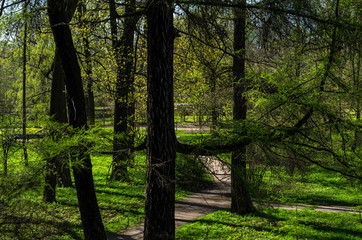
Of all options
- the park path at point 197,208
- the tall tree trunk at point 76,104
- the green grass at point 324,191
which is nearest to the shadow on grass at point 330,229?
the park path at point 197,208

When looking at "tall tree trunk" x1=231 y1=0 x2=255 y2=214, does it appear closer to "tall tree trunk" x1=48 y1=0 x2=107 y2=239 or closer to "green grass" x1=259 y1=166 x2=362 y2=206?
"green grass" x1=259 y1=166 x2=362 y2=206

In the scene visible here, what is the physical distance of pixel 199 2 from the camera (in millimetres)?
4238

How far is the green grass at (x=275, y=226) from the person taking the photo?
28.6ft

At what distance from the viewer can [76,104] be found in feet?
21.2

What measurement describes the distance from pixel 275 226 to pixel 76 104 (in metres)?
6.65

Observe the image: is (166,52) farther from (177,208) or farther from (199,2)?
(177,208)

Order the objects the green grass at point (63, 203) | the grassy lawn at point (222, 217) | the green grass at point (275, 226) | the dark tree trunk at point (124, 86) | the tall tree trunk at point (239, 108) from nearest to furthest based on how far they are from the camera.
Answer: the green grass at point (63, 203) → the dark tree trunk at point (124, 86) → the grassy lawn at point (222, 217) → the green grass at point (275, 226) → the tall tree trunk at point (239, 108)

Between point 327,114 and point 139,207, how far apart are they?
26.8 ft

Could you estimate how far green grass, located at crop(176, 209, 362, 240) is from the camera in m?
8.70

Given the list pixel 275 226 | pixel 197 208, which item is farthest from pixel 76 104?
pixel 197 208

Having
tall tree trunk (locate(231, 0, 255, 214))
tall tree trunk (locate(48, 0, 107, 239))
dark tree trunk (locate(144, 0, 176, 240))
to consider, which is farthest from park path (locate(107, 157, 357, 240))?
dark tree trunk (locate(144, 0, 176, 240))

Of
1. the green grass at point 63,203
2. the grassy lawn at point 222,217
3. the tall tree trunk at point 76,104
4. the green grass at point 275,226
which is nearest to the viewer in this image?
the green grass at point 63,203

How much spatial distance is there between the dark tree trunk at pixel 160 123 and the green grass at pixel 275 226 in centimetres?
362

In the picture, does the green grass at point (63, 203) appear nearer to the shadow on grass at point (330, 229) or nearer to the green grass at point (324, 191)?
the shadow on grass at point (330, 229)
